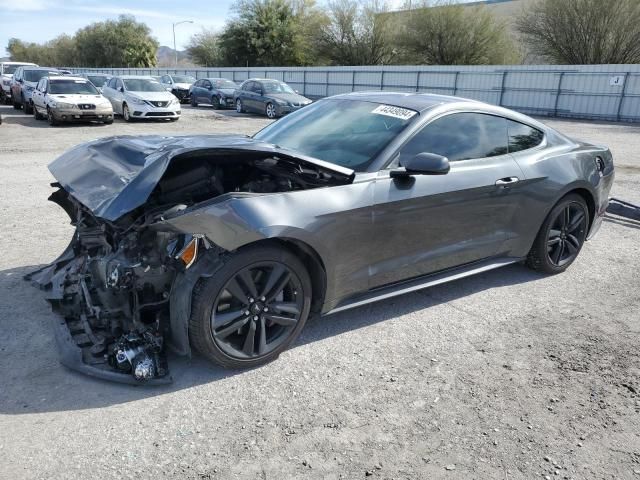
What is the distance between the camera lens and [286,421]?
2.91 m

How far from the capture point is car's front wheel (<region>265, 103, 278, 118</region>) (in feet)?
70.7

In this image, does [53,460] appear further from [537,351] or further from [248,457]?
[537,351]

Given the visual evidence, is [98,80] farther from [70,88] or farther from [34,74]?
[70,88]

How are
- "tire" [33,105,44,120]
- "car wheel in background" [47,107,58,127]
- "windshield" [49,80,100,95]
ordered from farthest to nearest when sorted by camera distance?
1. "tire" [33,105,44,120]
2. "windshield" [49,80,100,95]
3. "car wheel in background" [47,107,58,127]

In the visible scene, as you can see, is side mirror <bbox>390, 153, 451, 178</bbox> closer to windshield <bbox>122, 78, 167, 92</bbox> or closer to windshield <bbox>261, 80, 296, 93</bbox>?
windshield <bbox>122, 78, 167, 92</bbox>

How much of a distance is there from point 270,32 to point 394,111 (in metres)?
57.2

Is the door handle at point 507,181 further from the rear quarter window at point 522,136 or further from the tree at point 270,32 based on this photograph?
the tree at point 270,32

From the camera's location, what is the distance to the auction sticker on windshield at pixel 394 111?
4074 millimetres

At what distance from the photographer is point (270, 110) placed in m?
21.8

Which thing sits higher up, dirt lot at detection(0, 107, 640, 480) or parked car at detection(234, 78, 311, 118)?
parked car at detection(234, 78, 311, 118)

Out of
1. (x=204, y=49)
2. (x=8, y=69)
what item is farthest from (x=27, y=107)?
(x=204, y=49)

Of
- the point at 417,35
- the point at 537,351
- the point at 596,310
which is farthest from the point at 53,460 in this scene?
the point at 417,35

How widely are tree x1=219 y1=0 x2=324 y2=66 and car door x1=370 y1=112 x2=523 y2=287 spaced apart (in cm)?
5376

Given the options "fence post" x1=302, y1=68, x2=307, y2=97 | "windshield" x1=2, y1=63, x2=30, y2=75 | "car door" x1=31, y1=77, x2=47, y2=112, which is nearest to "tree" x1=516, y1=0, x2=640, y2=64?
"fence post" x1=302, y1=68, x2=307, y2=97
